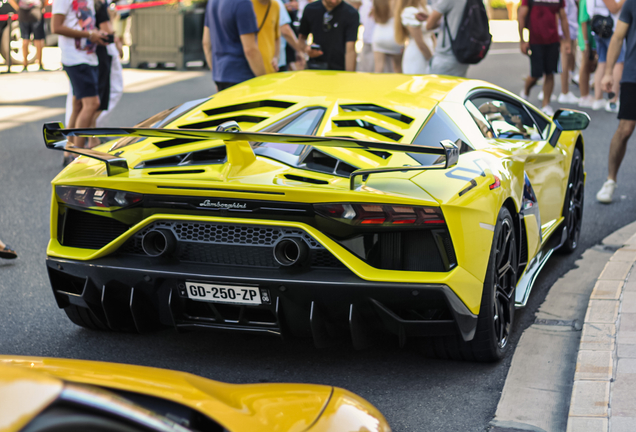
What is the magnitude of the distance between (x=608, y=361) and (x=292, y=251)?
1.53 m

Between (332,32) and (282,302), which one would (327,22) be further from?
(282,302)

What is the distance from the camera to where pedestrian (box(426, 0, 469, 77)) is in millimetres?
8031

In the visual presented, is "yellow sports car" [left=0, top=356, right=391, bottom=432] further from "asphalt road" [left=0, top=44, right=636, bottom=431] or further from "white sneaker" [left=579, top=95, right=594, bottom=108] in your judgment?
"white sneaker" [left=579, top=95, right=594, bottom=108]

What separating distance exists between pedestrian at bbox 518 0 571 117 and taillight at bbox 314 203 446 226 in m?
8.51

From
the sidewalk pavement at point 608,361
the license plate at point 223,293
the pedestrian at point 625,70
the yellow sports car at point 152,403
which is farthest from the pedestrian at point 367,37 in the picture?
the yellow sports car at point 152,403

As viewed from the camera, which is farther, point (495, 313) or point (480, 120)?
point (480, 120)

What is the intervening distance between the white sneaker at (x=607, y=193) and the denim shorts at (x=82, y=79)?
5004 millimetres

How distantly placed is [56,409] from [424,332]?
6.76 ft

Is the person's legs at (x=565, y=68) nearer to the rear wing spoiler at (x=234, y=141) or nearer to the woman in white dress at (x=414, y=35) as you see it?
the woman in white dress at (x=414, y=35)

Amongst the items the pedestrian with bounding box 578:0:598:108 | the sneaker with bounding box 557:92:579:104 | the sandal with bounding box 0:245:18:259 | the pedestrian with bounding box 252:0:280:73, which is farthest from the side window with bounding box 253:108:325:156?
the sneaker with bounding box 557:92:579:104

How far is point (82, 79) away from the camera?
8.10 meters

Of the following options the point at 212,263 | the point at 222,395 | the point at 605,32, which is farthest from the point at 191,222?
the point at 605,32

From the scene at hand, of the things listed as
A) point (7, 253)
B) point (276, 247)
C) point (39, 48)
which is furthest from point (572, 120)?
point (39, 48)

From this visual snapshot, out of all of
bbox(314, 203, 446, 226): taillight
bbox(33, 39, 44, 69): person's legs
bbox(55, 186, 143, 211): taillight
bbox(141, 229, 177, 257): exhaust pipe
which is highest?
bbox(314, 203, 446, 226): taillight
